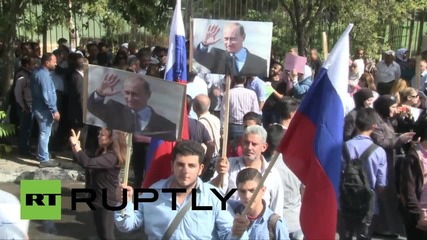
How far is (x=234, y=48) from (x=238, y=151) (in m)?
1.08

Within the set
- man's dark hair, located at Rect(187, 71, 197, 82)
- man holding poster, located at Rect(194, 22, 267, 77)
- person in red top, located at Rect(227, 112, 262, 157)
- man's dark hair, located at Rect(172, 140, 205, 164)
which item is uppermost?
man holding poster, located at Rect(194, 22, 267, 77)

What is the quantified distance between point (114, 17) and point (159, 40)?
4396mm

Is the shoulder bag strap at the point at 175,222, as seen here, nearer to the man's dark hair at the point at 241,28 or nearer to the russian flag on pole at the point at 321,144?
the russian flag on pole at the point at 321,144

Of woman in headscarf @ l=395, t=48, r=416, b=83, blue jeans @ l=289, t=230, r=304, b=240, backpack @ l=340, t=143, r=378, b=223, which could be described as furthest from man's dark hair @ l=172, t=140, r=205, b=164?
woman in headscarf @ l=395, t=48, r=416, b=83

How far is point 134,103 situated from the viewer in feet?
16.1

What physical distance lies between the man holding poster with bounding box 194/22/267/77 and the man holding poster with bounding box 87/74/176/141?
1.88 metres

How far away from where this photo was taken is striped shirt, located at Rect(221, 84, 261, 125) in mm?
8711

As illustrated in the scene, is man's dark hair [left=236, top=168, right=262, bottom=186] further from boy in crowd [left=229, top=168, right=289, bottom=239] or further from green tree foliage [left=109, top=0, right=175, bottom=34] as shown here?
green tree foliage [left=109, top=0, right=175, bottom=34]

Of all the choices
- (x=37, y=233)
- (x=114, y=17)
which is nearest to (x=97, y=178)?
(x=37, y=233)

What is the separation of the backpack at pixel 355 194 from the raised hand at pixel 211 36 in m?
1.97

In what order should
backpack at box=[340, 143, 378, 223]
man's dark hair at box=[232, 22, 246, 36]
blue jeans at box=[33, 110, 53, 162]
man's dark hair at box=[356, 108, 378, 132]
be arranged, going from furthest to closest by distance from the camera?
blue jeans at box=[33, 110, 53, 162] → man's dark hair at box=[232, 22, 246, 36] → man's dark hair at box=[356, 108, 378, 132] → backpack at box=[340, 143, 378, 223]

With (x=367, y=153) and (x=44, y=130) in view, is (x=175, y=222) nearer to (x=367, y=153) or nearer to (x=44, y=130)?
(x=367, y=153)

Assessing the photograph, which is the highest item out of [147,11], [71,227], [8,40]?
[147,11]

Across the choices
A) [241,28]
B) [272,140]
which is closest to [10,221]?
[272,140]
